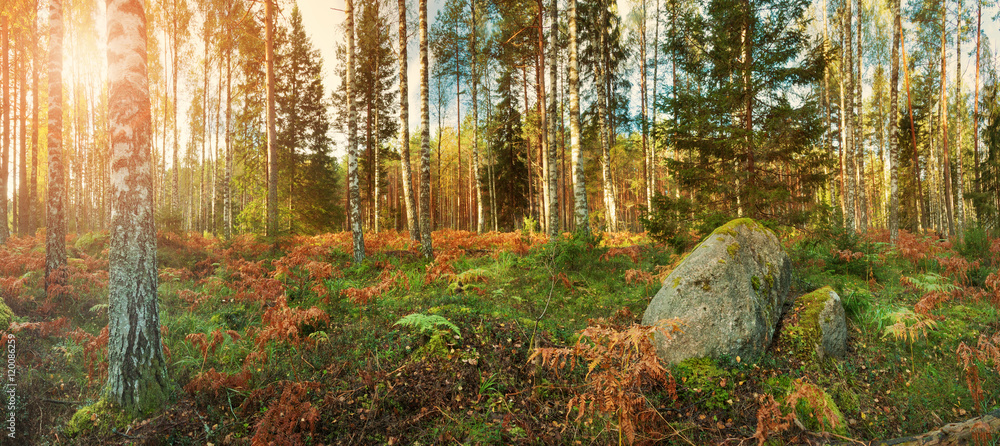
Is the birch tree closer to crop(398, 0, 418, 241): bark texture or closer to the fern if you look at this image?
crop(398, 0, 418, 241): bark texture

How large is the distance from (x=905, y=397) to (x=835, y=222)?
6524 millimetres

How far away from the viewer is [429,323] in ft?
15.6

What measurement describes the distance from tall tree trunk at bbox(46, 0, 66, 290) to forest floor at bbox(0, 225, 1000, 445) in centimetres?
67

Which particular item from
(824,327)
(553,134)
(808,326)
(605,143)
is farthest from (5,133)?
(824,327)

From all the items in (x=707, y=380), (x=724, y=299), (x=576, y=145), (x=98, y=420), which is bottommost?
(x=707, y=380)

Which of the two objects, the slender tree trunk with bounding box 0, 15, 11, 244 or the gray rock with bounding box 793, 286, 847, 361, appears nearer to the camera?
the gray rock with bounding box 793, 286, 847, 361

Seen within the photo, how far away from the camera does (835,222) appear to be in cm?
934

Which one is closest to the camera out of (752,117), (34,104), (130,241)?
(130,241)

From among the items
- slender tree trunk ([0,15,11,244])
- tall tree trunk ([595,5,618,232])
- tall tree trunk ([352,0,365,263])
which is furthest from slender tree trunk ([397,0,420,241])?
slender tree trunk ([0,15,11,244])

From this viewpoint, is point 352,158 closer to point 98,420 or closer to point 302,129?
point 98,420

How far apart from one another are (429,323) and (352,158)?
23.7 feet

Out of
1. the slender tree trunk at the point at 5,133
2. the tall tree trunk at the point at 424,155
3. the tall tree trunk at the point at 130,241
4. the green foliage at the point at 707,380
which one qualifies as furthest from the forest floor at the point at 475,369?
the slender tree trunk at the point at 5,133

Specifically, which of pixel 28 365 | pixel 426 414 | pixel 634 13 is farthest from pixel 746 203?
pixel 634 13

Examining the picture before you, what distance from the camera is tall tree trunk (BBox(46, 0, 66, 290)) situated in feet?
23.3
